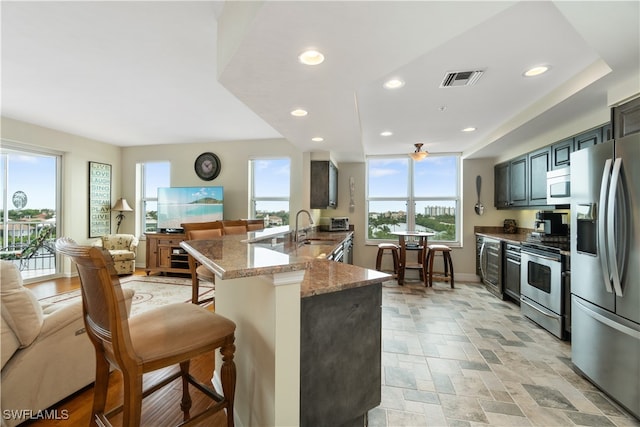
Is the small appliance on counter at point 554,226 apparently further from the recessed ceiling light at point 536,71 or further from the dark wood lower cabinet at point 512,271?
the recessed ceiling light at point 536,71

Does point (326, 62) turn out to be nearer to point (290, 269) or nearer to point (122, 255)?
point (290, 269)

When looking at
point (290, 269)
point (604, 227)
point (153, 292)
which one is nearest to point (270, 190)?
point (153, 292)

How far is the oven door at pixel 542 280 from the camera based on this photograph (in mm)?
2845

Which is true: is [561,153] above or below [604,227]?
above

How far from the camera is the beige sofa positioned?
150 cm

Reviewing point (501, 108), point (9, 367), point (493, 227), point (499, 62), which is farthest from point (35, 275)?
point (493, 227)

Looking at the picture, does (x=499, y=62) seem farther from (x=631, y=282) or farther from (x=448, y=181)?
(x=448, y=181)

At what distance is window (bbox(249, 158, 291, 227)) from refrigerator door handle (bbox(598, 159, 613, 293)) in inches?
174

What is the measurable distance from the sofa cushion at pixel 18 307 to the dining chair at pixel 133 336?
0.53 m

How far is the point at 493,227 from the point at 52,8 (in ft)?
20.9

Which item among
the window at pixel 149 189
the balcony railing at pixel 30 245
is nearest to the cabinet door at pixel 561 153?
the window at pixel 149 189

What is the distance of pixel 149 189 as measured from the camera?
616cm

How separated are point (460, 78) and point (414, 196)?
3493 millimetres

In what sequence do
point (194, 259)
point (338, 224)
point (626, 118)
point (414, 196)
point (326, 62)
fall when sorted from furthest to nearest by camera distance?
point (414, 196) → point (338, 224) → point (194, 259) → point (626, 118) → point (326, 62)
